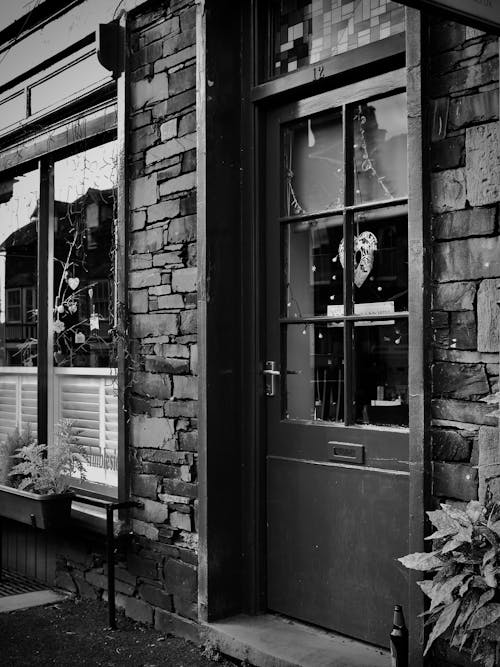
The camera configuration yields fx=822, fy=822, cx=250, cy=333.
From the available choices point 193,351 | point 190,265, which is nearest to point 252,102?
point 190,265

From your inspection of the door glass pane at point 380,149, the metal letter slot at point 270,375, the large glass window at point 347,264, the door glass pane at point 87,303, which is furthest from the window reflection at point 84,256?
the door glass pane at point 380,149

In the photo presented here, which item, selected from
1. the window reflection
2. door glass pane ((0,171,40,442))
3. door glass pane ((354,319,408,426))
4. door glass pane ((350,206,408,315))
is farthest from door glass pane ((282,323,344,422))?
door glass pane ((0,171,40,442))

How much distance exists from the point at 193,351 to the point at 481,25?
2.43 m

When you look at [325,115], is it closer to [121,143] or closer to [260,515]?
[121,143]

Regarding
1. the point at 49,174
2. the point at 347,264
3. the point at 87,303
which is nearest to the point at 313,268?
the point at 347,264

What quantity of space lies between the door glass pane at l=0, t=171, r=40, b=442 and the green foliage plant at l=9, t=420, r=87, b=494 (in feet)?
3.01

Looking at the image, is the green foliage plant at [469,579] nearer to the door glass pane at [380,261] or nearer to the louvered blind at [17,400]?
the door glass pane at [380,261]

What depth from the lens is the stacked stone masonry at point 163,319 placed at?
4.55 meters

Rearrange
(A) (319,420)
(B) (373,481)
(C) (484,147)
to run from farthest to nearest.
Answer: (A) (319,420), (B) (373,481), (C) (484,147)

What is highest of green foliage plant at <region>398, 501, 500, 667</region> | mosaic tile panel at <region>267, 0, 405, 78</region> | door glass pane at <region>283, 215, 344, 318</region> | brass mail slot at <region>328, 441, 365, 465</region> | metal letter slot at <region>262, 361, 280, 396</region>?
mosaic tile panel at <region>267, 0, 405, 78</region>

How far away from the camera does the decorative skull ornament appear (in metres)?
3.97

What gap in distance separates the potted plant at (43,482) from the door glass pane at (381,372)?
2125 mm

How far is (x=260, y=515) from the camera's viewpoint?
4.39m

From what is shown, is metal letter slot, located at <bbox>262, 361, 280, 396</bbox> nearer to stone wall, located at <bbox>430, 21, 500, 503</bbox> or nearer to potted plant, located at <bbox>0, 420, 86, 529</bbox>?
stone wall, located at <bbox>430, 21, 500, 503</bbox>
